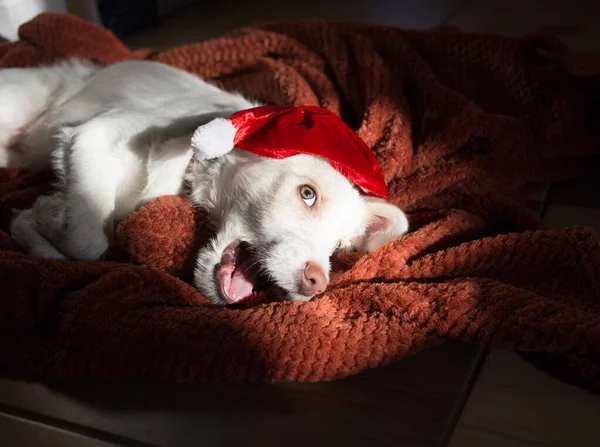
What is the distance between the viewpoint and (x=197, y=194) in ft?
6.22

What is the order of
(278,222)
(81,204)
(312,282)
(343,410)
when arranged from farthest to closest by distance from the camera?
(81,204), (278,222), (312,282), (343,410)

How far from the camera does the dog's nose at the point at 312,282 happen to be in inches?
59.9

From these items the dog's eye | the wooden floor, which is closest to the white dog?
the dog's eye

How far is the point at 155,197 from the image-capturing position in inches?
74.1

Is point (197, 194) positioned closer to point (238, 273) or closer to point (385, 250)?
point (238, 273)

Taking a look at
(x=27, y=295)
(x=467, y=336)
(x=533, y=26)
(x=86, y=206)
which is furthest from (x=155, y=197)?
(x=533, y=26)

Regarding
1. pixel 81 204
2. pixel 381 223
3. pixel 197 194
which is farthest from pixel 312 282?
pixel 81 204

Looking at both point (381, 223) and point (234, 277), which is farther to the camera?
Result: point (381, 223)

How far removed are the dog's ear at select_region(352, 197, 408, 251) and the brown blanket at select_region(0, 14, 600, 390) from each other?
0.07 metres

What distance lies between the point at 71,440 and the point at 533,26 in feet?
12.3

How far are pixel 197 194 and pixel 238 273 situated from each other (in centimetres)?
33

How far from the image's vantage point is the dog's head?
159 centimetres

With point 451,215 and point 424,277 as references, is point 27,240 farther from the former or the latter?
point 451,215

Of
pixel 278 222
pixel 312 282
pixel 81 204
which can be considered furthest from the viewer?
pixel 81 204
